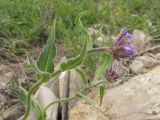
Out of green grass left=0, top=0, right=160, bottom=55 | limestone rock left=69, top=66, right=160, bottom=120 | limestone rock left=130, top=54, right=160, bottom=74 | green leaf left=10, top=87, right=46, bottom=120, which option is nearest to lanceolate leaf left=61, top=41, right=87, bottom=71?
green leaf left=10, top=87, right=46, bottom=120

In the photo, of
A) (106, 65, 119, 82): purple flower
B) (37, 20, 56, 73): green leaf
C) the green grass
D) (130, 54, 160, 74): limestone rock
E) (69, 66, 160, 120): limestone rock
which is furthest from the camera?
the green grass

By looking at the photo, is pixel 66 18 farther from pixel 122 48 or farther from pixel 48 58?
pixel 122 48

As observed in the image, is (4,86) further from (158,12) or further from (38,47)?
(158,12)

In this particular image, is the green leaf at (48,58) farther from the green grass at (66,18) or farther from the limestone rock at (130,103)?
the green grass at (66,18)

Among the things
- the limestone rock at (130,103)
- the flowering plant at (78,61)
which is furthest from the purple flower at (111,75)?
the limestone rock at (130,103)

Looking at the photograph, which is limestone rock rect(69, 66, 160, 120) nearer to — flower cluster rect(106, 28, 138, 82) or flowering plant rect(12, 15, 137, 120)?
flowering plant rect(12, 15, 137, 120)

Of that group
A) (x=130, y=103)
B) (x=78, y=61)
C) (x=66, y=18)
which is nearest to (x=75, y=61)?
(x=78, y=61)
